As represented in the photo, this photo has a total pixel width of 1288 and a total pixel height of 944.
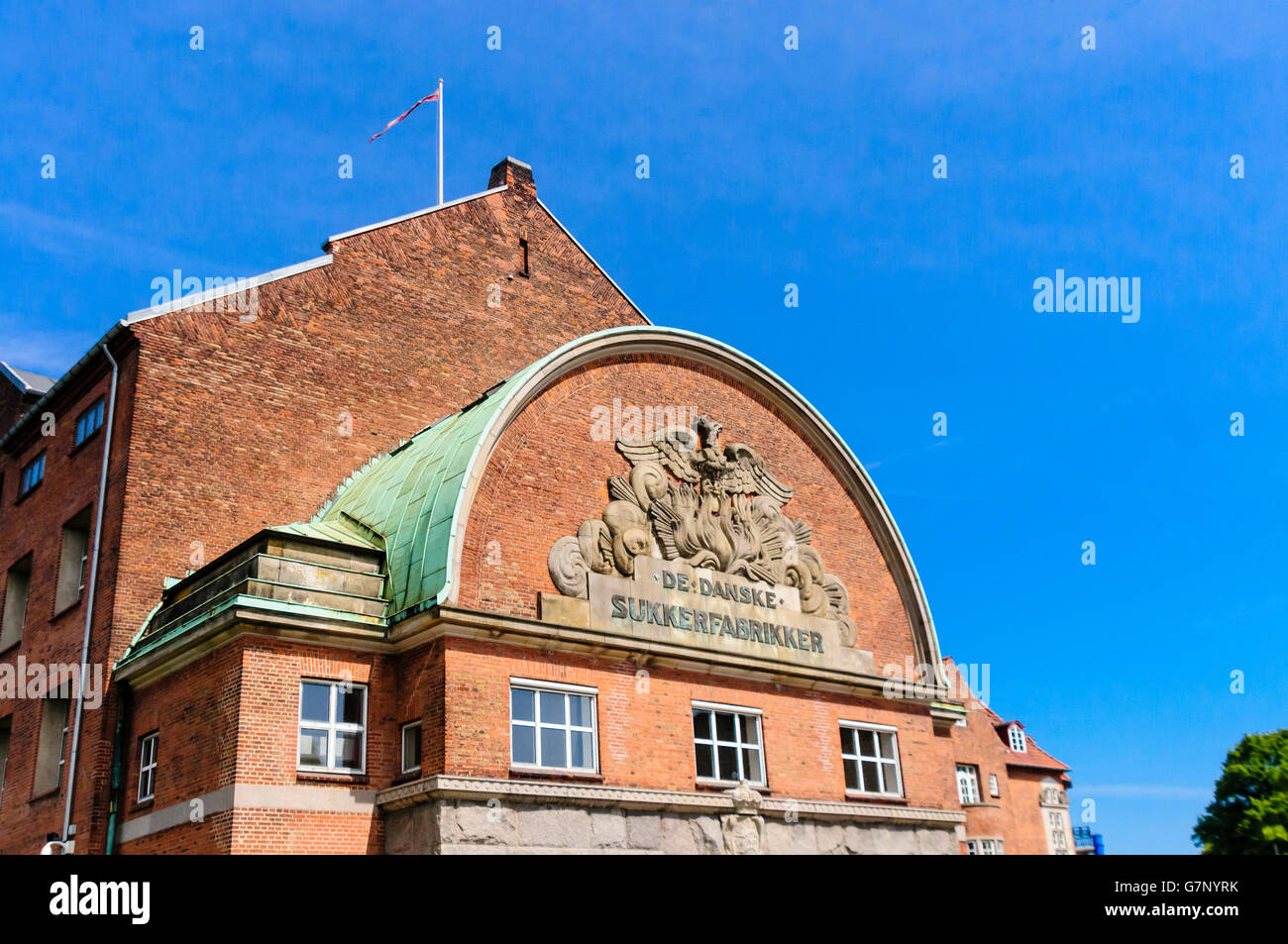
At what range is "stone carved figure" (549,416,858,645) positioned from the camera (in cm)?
2264

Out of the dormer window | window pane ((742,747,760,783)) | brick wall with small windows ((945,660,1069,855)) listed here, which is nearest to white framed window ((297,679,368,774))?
window pane ((742,747,760,783))

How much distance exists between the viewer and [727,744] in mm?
22922

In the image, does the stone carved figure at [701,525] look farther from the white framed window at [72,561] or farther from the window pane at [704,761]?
the white framed window at [72,561]

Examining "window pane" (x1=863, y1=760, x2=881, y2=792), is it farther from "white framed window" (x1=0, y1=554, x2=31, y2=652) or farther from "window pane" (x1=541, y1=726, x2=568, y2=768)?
"white framed window" (x1=0, y1=554, x2=31, y2=652)

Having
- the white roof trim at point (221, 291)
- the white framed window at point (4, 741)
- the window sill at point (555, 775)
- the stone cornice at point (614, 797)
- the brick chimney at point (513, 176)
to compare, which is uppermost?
the brick chimney at point (513, 176)

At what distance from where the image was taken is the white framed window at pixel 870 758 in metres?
24.9

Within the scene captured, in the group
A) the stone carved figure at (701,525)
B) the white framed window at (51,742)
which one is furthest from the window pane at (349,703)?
the white framed window at (51,742)

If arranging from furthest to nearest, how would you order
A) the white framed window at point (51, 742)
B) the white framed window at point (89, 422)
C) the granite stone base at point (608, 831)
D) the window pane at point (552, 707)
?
the white framed window at point (89, 422) → the white framed window at point (51, 742) → the window pane at point (552, 707) → the granite stone base at point (608, 831)

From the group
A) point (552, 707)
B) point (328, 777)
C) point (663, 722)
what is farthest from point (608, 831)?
point (328, 777)

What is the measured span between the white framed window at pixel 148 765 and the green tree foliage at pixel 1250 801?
5123cm

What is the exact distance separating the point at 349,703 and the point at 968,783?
35.4m

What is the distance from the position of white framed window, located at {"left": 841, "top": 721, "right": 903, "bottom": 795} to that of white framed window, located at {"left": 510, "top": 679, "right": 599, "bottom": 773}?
639 cm

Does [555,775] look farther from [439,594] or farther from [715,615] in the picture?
[715,615]

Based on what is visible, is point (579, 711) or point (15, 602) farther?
point (15, 602)
